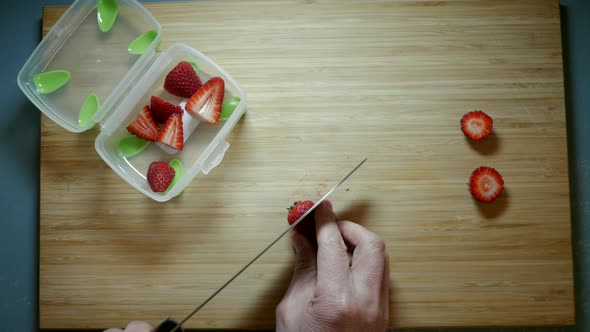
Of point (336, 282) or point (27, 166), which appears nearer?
point (336, 282)

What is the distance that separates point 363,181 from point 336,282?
290 millimetres

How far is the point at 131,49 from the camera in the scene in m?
1.24

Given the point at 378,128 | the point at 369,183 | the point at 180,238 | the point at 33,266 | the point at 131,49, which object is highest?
the point at 131,49

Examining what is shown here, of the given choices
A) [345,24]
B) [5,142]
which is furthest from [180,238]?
[345,24]

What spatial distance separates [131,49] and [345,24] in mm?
563

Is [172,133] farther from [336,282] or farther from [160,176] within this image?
[336,282]

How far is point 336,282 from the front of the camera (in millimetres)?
1043

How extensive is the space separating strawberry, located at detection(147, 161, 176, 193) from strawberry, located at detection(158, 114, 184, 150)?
6 cm

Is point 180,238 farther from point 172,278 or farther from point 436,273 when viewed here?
point 436,273

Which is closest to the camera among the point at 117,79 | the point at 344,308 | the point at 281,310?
the point at 344,308

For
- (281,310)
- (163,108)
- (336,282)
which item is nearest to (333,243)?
(336,282)

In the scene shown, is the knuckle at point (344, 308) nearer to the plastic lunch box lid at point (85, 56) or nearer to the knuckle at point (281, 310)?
the knuckle at point (281, 310)

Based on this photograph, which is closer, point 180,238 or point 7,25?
point 180,238

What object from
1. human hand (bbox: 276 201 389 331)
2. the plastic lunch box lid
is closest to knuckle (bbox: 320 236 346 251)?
human hand (bbox: 276 201 389 331)
